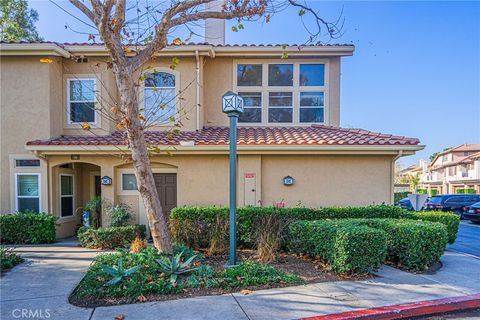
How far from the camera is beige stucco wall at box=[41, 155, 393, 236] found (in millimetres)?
9609

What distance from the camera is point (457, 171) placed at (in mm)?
41125

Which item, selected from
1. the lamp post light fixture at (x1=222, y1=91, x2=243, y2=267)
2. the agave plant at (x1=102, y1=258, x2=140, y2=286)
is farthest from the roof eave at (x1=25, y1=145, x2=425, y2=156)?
the agave plant at (x1=102, y1=258, x2=140, y2=286)

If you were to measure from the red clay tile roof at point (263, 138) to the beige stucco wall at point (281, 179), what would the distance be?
604mm

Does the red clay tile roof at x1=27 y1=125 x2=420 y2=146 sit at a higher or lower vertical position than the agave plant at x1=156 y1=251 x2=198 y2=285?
higher

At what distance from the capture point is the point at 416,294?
4.90m

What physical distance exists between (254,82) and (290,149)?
3.85 meters

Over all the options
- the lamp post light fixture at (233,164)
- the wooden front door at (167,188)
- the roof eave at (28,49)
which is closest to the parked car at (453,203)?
the wooden front door at (167,188)

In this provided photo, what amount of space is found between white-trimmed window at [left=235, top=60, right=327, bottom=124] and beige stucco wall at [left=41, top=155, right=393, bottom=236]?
2.53 meters

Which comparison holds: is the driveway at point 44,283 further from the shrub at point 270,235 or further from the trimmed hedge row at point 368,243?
the trimmed hedge row at point 368,243

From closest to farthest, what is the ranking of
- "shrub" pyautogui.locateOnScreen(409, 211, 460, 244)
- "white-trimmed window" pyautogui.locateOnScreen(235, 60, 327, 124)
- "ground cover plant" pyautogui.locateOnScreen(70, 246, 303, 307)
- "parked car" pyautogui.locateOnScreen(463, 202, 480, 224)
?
1. "ground cover plant" pyautogui.locateOnScreen(70, 246, 303, 307)
2. "shrub" pyautogui.locateOnScreen(409, 211, 460, 244)
3. "white-trimmed window" pyautogui.locateOnScreen(235, 60, 327, 124)
4. "parked car" pyautogui.locateOnScreen(463, 202, 480, 224)

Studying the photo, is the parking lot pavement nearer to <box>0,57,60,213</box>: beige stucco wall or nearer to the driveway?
the driveway

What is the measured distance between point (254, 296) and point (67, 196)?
28.7 ft

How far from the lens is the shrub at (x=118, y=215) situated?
9.20 metres

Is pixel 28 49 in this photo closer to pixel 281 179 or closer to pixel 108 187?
pixel 108 187
